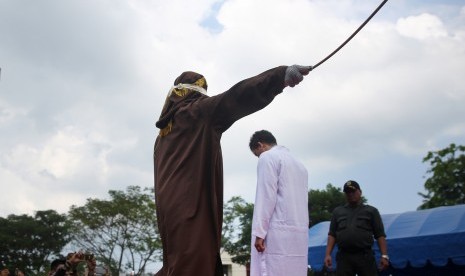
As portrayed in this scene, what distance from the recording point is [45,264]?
46938 mm

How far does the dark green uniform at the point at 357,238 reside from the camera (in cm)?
601

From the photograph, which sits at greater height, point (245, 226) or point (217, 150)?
point (245, 226)

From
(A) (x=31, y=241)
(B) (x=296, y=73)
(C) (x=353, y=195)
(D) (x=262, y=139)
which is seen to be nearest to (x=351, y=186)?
(C) (x=353, y=195)

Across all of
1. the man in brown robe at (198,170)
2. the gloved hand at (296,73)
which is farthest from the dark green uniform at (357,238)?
the gloved hand at (296,73)

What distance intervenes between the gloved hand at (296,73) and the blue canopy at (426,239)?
5688 mm

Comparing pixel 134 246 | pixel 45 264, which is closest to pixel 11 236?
pixel 45 264

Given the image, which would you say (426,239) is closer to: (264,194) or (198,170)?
(264,194)

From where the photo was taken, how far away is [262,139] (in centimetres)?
518

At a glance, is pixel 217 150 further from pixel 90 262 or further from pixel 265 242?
pixel 90 262

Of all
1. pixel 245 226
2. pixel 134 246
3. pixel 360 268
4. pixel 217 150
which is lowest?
pixel 360 268

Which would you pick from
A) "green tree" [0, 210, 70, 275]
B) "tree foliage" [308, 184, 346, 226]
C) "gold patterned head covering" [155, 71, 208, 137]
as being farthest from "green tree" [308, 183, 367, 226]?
"gold patterned head covering" [155, 71, 208, 137]

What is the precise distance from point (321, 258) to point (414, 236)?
1848 millimetres

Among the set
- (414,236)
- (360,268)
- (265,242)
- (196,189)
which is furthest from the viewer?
Result: (414,236)

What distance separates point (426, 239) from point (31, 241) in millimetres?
44978
